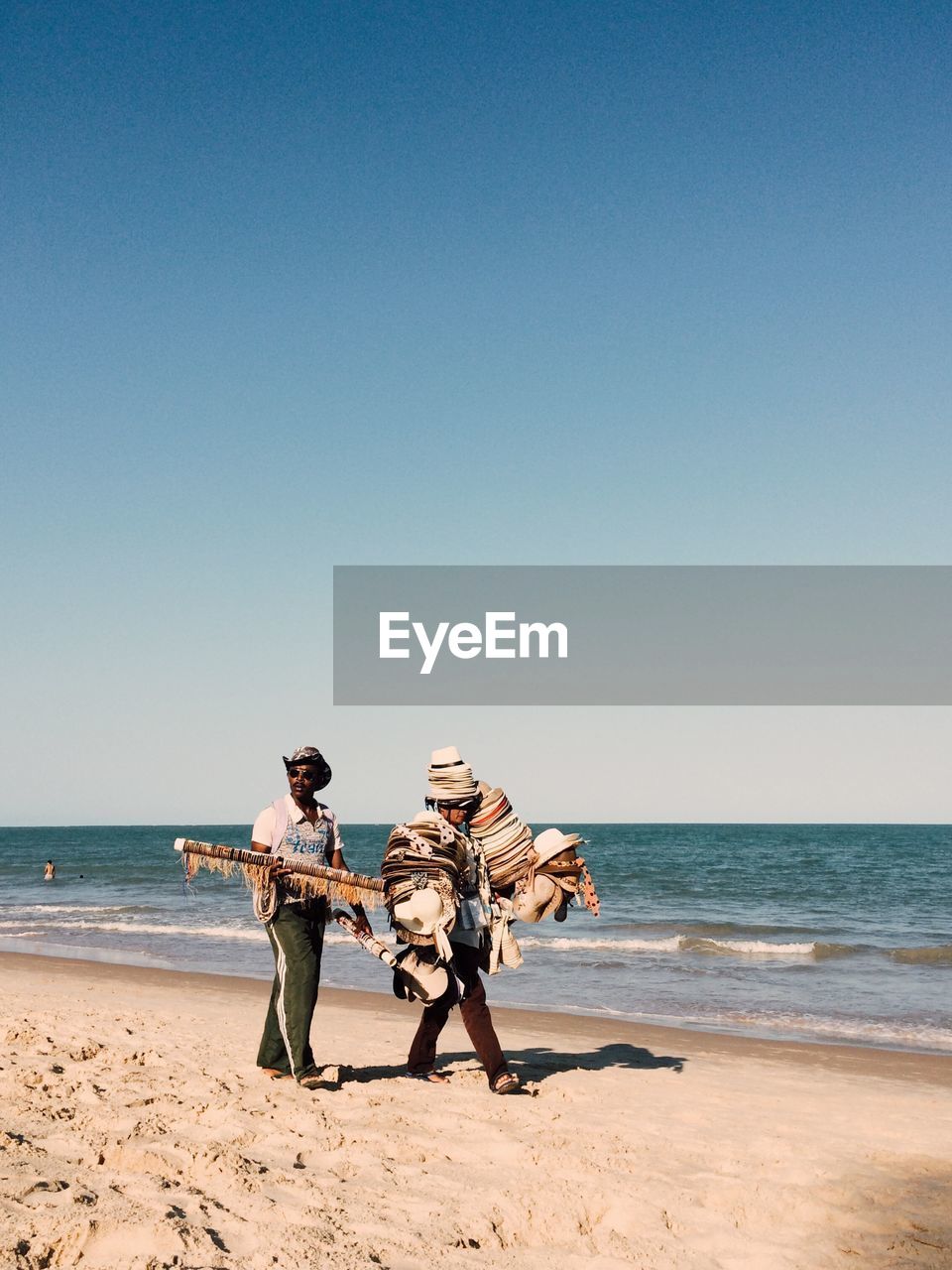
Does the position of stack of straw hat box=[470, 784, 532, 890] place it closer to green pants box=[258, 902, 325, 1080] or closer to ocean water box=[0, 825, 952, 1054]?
ocean water box=[0, 825, 952, 1054]

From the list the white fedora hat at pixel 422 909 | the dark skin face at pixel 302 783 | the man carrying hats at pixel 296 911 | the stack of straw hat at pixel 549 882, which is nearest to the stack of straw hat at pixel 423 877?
the white fedora hat at pixel 422 909

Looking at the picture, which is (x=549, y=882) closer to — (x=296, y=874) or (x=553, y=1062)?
(x=296, y=874)

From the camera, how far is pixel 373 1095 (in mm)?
5734

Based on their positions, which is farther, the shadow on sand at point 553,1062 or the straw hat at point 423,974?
the shadow on sand at point 553,1062

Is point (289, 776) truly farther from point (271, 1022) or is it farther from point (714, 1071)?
point (714, 1071)

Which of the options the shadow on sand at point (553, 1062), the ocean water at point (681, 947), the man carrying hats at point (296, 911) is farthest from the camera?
the ocean water at point (681, 947)

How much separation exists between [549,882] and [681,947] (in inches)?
514

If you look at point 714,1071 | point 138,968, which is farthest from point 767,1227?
point 138,968

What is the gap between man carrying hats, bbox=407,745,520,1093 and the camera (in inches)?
227

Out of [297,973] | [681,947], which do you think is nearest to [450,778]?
[297,973]

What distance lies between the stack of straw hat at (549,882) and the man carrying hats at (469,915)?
22 cm

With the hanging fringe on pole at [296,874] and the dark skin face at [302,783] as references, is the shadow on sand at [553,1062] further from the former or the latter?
the dark skin face at [302,783]

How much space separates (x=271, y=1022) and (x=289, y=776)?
1.47 m

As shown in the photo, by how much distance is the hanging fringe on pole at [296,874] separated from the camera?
559 cm
